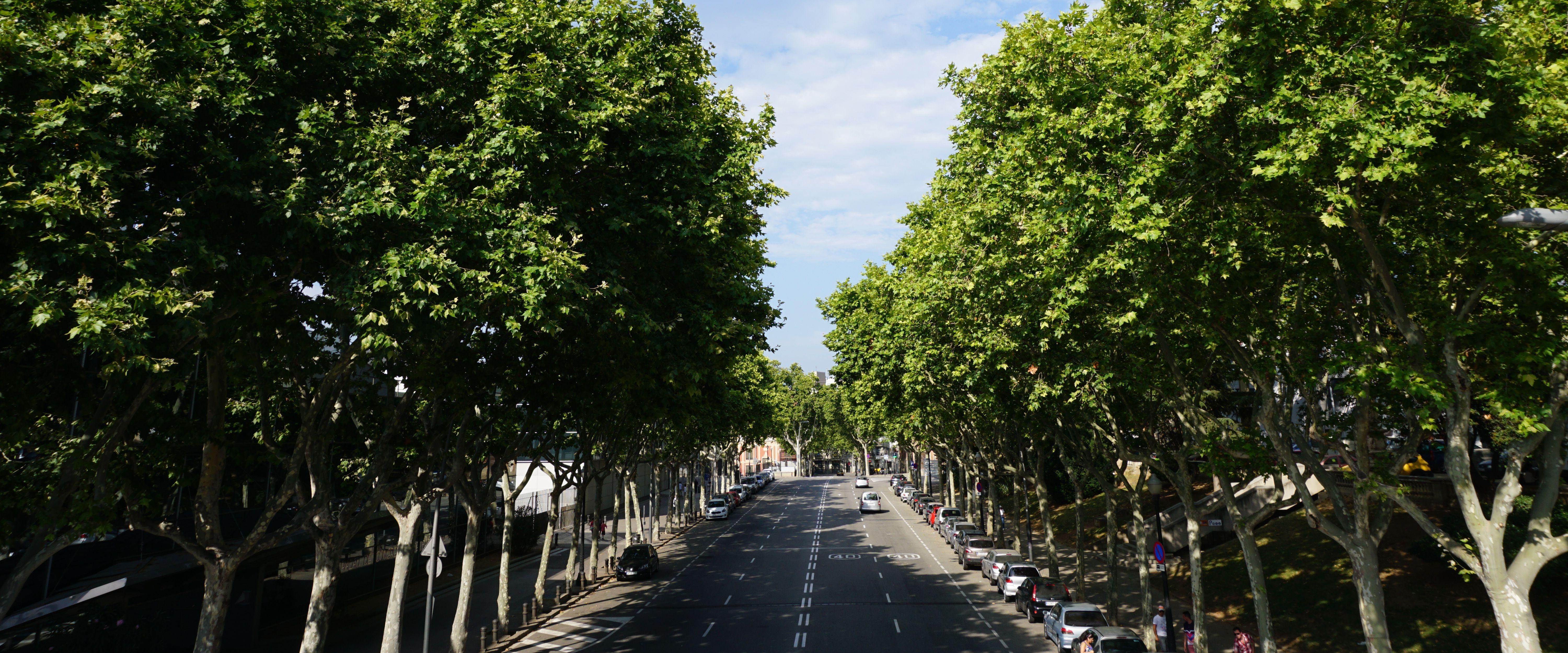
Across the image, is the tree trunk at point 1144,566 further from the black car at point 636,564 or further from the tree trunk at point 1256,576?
the black car at point 636,564

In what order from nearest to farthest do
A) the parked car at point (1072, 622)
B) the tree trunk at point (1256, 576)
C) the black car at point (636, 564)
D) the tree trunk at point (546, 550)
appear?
the tree trunk at point (1256, 576) < the parked car at point (1072, 622) < the tree trunk at point (546, 550) < the black car at point (636, 564)

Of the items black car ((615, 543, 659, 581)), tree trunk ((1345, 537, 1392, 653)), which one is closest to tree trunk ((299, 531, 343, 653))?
tree trunk ((1345, 537, 1392, 653))

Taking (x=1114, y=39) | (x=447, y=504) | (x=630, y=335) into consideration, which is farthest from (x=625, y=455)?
(x=1114, y=39)

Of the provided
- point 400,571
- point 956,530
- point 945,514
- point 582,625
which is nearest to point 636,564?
point 582,625

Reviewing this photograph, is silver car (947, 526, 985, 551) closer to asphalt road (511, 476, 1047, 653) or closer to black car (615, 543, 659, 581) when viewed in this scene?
asphalt road (511, 476, 1047, 653)

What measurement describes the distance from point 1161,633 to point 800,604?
38.3ft

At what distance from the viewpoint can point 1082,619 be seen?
2092cm

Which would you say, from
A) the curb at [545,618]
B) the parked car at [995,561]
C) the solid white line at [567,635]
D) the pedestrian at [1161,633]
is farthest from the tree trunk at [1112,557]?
the curb at [545,618]

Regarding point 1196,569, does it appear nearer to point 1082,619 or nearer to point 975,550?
point 1082,619

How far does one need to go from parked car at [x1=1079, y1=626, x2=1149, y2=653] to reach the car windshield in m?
1.90

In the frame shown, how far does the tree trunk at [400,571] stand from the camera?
55.7 feet

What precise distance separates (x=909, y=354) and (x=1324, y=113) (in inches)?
561

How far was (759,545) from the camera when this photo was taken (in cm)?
4566

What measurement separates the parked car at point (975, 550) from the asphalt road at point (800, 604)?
1.60ft
